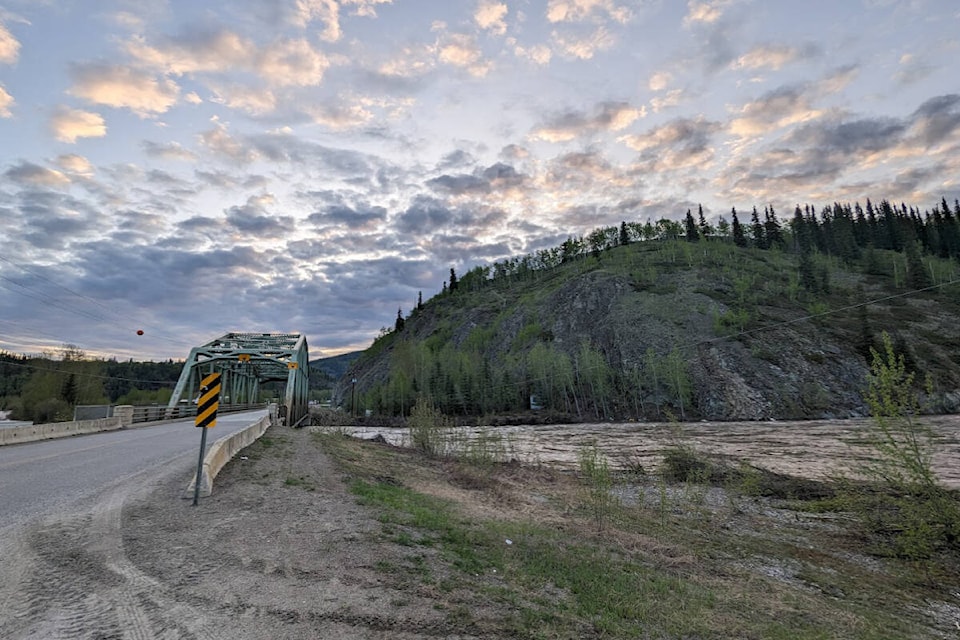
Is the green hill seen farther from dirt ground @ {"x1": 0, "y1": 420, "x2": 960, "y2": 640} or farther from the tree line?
dirt ground @ {"x1": 0, "y1": 420, "x2": 960, "y2": 640}

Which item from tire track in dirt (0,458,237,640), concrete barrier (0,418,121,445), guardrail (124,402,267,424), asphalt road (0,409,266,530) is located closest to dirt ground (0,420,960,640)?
tire track in dirt (0,458,237,640)

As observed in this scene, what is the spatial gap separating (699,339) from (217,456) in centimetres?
7566

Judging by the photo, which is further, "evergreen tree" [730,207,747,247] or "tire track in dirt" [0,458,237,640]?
"evergreen tree" [730,207,747,247]

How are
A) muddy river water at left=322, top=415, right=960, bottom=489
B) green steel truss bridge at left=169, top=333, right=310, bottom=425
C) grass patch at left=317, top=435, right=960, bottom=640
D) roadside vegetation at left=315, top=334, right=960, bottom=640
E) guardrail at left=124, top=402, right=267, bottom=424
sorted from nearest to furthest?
grass patch at left=317, top=435, right=960, bottom=640 < roadside vegetation at left=315, top=334, right=960, bottom=640 < muddy river water at left=322, top=415, right=960, bottom=489 < guardrail at left=124, top=402, right=267, bottom=424 < green steel truss bridge at left=169, top=333, right=310, bottom=425

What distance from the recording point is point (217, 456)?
11086 millimetres

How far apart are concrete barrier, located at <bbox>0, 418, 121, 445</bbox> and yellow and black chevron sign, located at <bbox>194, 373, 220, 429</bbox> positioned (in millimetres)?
15761

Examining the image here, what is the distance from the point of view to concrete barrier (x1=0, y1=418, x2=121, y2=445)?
59.2 feet

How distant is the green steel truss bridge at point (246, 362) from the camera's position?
4544cm

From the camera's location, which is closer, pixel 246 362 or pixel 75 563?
pixel 75 563

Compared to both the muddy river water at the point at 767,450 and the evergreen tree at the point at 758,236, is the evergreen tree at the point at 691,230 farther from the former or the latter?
the muddy river water at the point at 767,450

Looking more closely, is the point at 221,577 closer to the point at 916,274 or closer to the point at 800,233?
the point at 916,274

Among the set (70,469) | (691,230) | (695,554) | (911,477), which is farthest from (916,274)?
(70,469)

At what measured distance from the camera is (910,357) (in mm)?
63844

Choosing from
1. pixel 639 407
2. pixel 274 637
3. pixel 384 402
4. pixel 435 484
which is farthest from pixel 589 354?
pixel 274 637
